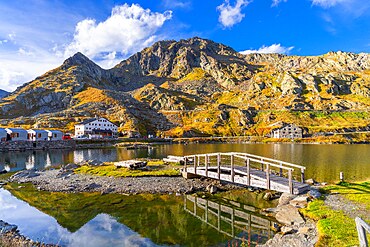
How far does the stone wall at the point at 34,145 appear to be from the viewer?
105938mm

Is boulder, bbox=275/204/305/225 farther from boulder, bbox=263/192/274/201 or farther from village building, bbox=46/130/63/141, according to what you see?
village building, bbox=46/130/63/141

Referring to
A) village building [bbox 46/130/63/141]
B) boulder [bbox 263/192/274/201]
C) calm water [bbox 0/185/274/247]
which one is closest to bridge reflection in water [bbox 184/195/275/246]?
calm water [bbox 0/185/274/247]

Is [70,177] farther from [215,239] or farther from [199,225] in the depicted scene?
[215,239]

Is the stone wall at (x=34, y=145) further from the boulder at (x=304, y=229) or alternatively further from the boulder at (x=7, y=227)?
the boulder at (x=304, y=229)

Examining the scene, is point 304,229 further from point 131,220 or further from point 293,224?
point 131,220

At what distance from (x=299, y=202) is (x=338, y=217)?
219 inches

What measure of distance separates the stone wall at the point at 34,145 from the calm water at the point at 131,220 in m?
86.1

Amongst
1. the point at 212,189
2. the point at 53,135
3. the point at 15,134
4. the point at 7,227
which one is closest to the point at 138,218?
the point at 7,227

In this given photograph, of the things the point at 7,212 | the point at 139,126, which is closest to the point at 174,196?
the point at 7,212

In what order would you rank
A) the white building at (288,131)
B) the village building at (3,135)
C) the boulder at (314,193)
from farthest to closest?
the white building at (288,131) < the village building at (3,135) < the boulder at (314,193)

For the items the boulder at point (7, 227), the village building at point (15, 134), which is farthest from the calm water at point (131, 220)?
the village building at point (15, 134)

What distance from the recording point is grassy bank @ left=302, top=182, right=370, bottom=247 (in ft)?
50.8

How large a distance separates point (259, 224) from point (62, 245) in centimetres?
1674

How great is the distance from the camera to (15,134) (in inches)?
4766
